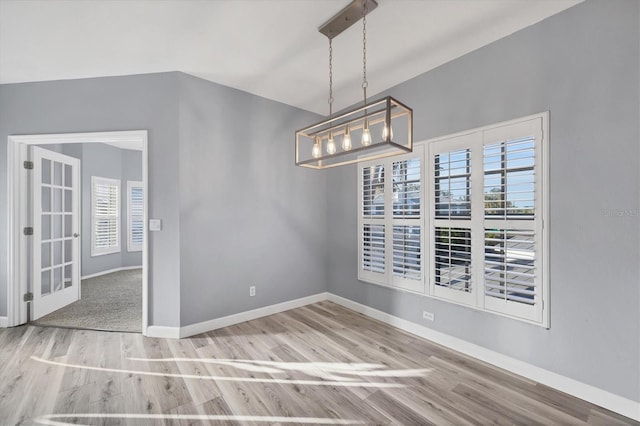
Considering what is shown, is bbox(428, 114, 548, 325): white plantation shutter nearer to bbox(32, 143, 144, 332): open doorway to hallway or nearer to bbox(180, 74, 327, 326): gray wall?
bbox(180, 74, 327, 326): gray wall

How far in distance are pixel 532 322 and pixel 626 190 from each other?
111 cm

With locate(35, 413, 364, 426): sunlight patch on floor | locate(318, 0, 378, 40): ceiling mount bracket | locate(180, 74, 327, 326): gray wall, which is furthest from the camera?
locate(180, 74, 327, 326): gray wall

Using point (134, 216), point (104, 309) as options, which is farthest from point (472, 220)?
point (134, 216)

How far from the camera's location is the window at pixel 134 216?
6.48 metres

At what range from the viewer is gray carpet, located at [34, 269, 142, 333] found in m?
3.24

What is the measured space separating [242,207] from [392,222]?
1.79m

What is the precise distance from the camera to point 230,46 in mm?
2527

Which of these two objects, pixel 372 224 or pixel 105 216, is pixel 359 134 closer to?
pixel 372 224

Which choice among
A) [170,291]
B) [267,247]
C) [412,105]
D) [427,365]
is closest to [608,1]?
[412,105]

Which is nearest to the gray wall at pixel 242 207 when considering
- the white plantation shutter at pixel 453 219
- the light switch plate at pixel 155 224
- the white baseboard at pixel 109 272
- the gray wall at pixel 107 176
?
the light switch plate at pixel 155 224

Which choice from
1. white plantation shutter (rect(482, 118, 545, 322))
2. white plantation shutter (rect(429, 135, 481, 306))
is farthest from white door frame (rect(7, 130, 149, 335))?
white plantation shutter (rect(482, 118, 545, 322))

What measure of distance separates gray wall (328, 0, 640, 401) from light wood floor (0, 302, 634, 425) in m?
0.34

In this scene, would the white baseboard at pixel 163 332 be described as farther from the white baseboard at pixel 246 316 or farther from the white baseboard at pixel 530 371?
the white baseboard at pixel 530 371

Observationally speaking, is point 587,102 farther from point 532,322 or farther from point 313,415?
point 313,415
